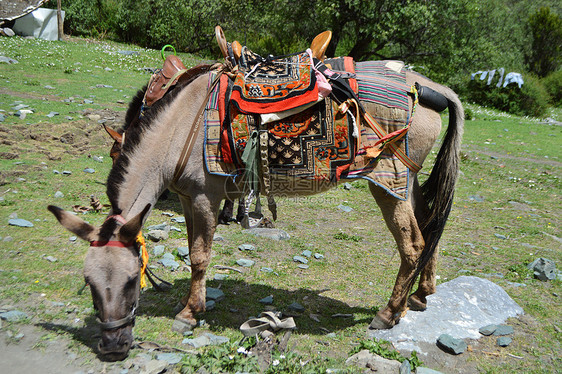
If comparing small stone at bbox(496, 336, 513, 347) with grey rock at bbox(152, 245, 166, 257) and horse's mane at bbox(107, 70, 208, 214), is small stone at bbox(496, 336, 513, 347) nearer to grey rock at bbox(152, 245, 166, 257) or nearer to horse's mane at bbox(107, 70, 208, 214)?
horse's mane at bbox(107, 70, 208, 214)

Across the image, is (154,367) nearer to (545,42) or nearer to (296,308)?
(296,308)

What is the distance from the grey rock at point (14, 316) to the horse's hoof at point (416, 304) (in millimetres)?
3742

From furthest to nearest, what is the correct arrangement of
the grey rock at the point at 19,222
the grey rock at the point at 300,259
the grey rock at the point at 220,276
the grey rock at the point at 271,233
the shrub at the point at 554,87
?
the shrub at the point at 554,87 < the grey rock at the point at 271,233 < the grey rock at the point at 300,259 < the grey rock at the point at 19,222 < the grey rock at the point at 220,276

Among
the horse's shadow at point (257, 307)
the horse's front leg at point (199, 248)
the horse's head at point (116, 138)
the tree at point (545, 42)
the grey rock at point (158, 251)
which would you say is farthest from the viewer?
the tree at point (545, 42)

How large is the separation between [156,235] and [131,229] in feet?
8.18

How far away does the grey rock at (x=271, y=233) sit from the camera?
6.12 m

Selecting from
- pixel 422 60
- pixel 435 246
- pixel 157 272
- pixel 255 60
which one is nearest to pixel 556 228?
pixel 435 246

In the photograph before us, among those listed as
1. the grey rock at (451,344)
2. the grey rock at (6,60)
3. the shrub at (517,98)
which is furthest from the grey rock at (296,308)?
the shrub at (517,98)

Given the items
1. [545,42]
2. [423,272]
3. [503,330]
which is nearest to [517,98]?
[545,42]

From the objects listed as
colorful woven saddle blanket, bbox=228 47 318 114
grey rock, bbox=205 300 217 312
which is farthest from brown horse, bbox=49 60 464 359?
colorful woven saddle blanket, bbox=228 47 318 114

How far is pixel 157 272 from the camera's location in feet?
16.0

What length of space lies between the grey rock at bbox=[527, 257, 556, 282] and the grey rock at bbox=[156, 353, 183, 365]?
4.55m

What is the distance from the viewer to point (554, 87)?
1175 inches

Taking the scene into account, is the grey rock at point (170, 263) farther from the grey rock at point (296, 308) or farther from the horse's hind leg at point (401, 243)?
the horse's hind leg at point (401, 243)
